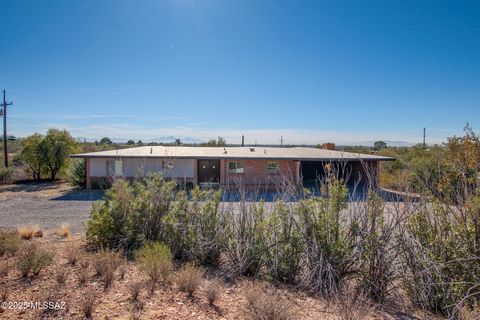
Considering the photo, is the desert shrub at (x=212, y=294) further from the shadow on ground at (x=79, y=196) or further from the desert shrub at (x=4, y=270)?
the shadow on ground at (x=79, y=196)

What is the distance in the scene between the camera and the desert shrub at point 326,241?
4.84 m

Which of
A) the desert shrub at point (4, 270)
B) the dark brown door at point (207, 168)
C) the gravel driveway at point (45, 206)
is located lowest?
the gravel driveway at point (45, 206)

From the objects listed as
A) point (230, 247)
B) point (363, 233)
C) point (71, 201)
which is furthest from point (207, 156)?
point (363, 233)

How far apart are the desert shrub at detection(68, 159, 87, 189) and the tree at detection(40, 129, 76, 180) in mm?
3979

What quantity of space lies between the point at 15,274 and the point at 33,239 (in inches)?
133

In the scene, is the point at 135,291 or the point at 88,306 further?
the point at 135,291

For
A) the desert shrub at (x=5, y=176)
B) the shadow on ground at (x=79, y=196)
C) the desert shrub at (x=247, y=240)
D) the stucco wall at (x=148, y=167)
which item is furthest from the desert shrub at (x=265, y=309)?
the desert shrub at (x=5, y=176)

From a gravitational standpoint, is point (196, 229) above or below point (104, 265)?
above

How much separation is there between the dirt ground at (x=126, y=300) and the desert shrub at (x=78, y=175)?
17.7m

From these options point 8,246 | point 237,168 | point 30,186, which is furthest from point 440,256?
point 30,186

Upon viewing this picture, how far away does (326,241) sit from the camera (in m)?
5.01

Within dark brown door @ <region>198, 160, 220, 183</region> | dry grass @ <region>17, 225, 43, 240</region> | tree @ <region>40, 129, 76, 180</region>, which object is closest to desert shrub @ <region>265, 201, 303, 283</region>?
dry grass @ <region>17, 225, 43, 240</region>

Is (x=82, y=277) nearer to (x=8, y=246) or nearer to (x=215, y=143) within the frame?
(x=8, y=246)

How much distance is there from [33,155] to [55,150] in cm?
156
